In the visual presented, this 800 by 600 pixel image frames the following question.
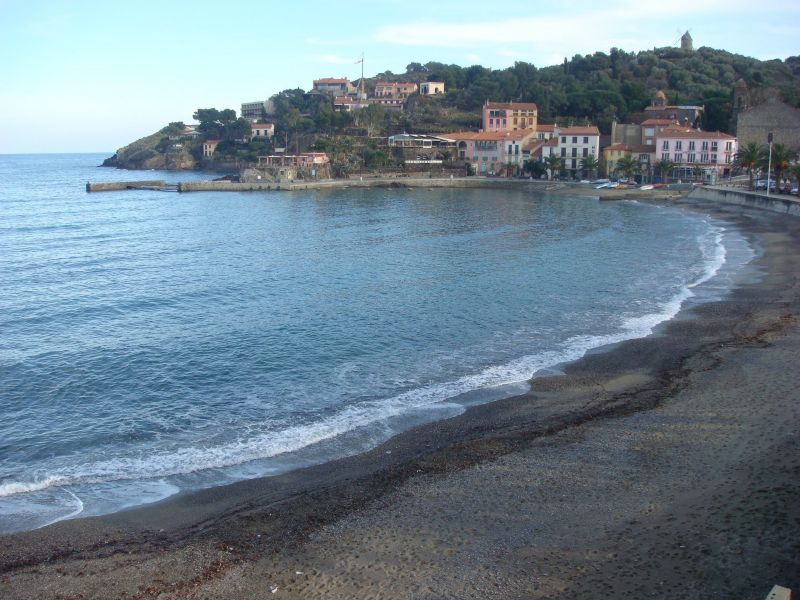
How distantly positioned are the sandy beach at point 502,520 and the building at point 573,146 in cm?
9008

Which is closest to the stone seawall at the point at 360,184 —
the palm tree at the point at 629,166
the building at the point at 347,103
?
the palm tree at the point at 629,166

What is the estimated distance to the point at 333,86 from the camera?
646 ft

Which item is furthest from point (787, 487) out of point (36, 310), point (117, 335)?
point (36, 310)

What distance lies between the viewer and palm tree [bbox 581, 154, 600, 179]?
103 m

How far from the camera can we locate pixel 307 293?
1406 inches

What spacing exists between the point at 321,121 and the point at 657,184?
2723 inches

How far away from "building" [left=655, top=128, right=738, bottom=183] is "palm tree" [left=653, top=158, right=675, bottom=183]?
1247 mm

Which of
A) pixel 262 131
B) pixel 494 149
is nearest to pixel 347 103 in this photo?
pixel 262 131

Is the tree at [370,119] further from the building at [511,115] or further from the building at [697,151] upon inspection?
the building at [697,151]

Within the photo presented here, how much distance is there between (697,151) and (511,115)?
42998 millimetres

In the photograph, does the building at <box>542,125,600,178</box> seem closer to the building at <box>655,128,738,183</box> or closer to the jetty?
the building at <box>655,128,738,183</box>

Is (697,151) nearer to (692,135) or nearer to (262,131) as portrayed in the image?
(692,135)

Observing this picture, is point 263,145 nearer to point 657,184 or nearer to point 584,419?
point 657,184

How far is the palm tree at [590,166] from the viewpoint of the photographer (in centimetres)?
10294
